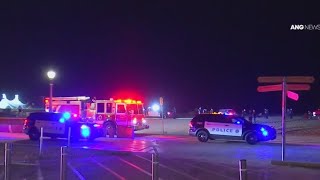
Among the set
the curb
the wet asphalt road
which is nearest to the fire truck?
the wet asphalt road

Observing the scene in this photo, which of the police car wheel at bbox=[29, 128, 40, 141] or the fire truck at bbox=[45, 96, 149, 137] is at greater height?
the fire truck at bbox=[45, 96, 149, 137]

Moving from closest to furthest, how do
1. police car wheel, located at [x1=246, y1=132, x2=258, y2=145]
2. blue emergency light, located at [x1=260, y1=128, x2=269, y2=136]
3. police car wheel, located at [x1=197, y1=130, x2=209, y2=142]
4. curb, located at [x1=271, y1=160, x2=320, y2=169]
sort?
curb, located at [x1=271, y1=160, x2=320, y2=169] < police car wheel, located at [x1=246, y1=132, x2=258, y2=145] < blue emergency light, located at [x1=260, y1=128, x2=269, y2=136] < police car wheel, located at [x1=197, y1=130, x2=209, y2=142]

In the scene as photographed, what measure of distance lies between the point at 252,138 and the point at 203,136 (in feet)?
9.27

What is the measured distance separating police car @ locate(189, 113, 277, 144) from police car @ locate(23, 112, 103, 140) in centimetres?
581

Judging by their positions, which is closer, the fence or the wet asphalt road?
the fence

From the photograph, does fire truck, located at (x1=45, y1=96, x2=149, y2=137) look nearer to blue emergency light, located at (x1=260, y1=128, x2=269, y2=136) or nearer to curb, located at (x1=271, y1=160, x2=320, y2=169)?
blue emergency light, located at (x1=260, y1=128, x2=269, y2=136)

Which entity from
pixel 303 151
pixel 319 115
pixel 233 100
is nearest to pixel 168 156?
pixel 303 151

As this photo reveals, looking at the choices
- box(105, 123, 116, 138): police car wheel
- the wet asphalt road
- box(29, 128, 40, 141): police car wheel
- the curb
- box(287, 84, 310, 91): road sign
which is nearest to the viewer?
the wet asphalt road

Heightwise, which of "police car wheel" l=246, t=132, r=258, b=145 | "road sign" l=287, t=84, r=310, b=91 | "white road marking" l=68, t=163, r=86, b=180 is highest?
"road sign" l=287, t=84, r=310, b=91

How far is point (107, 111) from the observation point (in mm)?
33500

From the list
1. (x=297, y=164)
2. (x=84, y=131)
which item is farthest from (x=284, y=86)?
(x=84, y=131)

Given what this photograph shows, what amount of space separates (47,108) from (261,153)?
1835 cm

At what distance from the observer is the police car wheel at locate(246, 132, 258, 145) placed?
28094 mm

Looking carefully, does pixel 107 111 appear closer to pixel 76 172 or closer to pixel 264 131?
pixel 264 131
